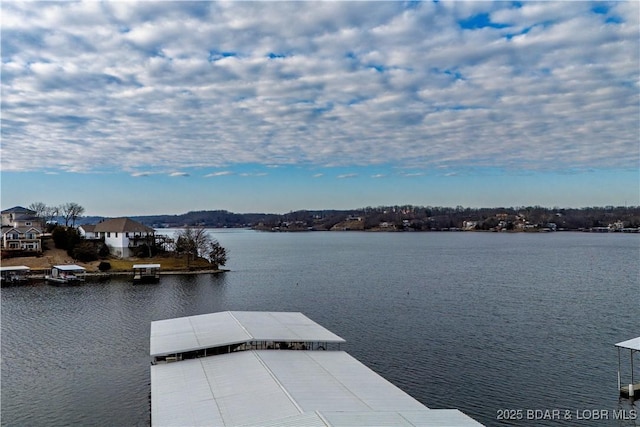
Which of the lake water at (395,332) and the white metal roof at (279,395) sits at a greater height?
the white metal roof at (279,395)

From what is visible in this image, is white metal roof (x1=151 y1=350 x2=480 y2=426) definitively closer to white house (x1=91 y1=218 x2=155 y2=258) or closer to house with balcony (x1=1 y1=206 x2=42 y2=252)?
white house (x1=91 y1=218 x2=155 y2=258)

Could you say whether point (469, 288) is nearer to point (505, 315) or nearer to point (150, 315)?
point (505, 315)

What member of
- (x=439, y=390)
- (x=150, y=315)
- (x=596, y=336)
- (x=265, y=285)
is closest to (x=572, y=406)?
(x=439, y=390)

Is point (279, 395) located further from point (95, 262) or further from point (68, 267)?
point (95, 262)

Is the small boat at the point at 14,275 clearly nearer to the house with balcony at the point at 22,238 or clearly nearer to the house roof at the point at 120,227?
the house with balcony at the point at 22,238

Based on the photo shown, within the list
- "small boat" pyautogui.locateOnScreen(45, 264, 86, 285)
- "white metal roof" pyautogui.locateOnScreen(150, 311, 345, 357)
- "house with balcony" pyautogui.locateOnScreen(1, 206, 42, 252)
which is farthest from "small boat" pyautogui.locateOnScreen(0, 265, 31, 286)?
"white metal roof" pyautogui.locateOnScreen(150, 311, 345, 357)

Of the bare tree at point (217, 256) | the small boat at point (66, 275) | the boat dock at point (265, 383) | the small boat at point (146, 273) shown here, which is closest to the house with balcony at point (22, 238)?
the small boat at point (66, 275)

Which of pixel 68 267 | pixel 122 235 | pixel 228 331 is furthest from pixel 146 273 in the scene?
pixel 228 331
